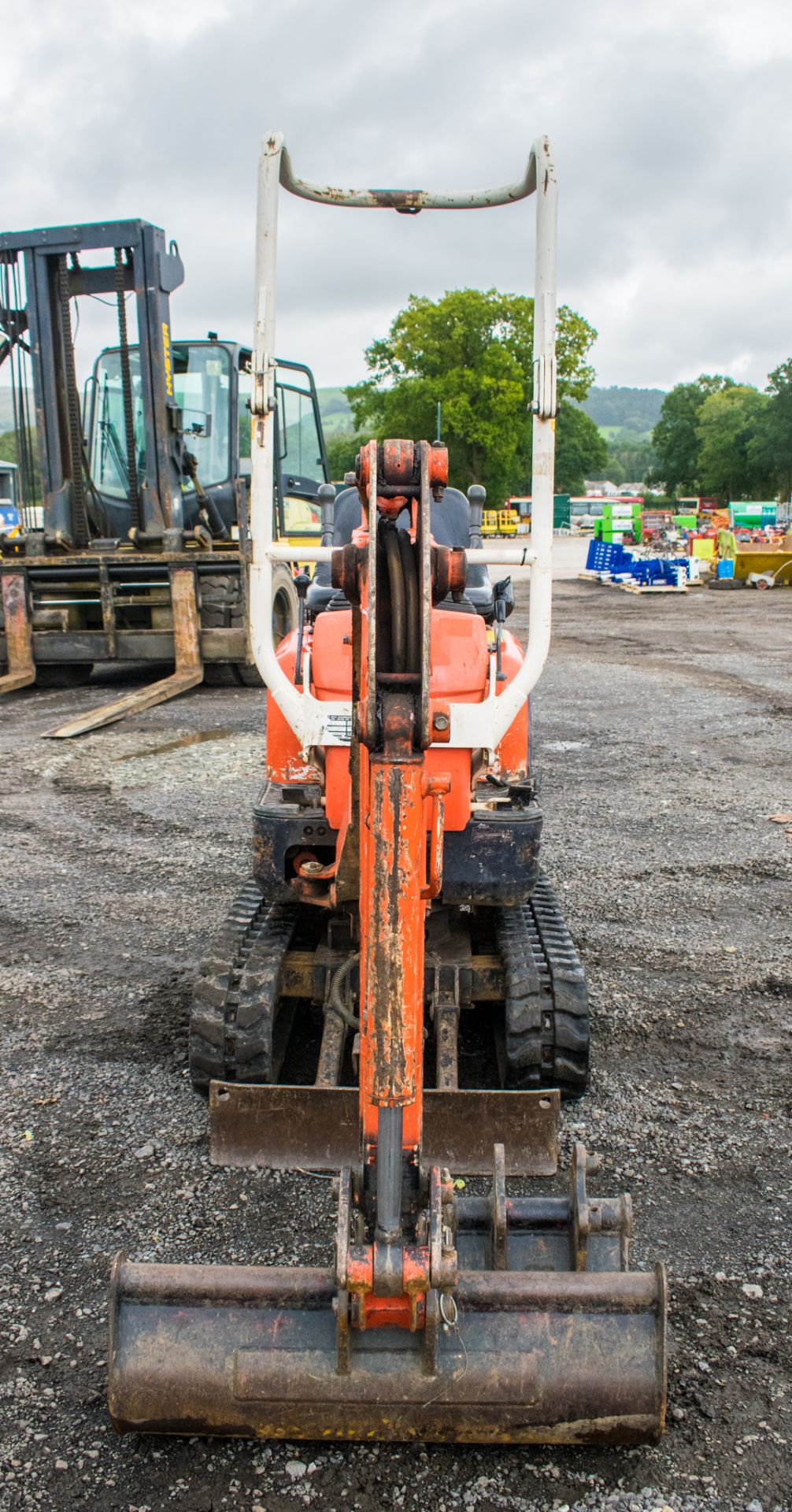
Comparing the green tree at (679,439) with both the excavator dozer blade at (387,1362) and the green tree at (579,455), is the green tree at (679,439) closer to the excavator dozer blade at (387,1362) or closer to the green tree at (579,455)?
the green tree at (579,455)

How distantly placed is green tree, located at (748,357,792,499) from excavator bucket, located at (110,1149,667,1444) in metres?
75.1

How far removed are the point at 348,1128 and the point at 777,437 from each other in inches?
2948

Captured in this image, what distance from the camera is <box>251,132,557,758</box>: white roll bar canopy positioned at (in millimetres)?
2951

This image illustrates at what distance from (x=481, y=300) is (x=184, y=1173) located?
177 feet

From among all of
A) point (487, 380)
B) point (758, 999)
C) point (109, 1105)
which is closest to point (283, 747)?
point (109, 1105)

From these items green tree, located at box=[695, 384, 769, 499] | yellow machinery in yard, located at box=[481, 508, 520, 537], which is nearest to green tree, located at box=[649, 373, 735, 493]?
green tree, located at box=[695, 384, 769, 499]

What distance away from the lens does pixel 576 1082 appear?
151 inches

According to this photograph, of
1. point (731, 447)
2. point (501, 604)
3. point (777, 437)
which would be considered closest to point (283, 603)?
point (501, 604)

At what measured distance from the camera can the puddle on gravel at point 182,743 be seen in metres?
9.03

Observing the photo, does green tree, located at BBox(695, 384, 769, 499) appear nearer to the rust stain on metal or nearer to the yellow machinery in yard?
the yellow machinery in yard

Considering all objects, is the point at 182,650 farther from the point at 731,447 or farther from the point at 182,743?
the point at 731,447

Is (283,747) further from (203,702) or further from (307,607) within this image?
(203,702)

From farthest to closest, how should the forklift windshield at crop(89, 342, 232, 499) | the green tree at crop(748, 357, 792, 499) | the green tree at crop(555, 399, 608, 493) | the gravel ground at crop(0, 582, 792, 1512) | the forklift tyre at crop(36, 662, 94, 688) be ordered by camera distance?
the green tree at crop(555, 399, 608, 493) < the green tree at crop(748, 357, 792, 499) < the forklift tyre at crop(36, 662, 94, 688) < the forklift windshield at crop(89, 342, 232, 499) < the gravel ground at crop(0, 582, 792, 1512)

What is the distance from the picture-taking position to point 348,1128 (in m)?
3.38
